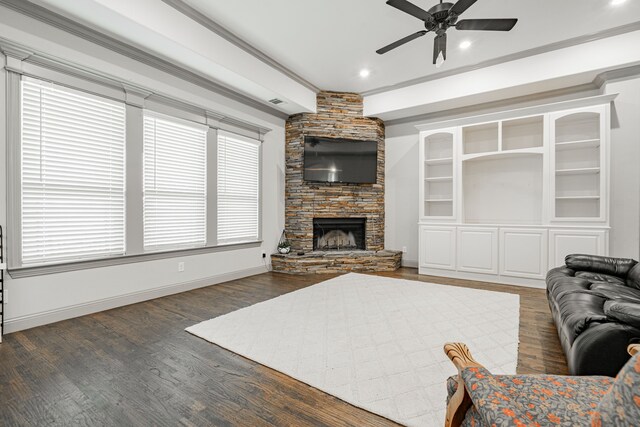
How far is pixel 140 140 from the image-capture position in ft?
11.7

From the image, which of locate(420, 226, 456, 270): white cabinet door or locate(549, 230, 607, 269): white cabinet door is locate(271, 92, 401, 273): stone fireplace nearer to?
locate(420, 226, 456, 270): white cabinet door

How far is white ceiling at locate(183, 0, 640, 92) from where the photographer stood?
3.28 metres

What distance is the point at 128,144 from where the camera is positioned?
3.46 metres

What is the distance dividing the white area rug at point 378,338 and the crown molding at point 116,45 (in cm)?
311

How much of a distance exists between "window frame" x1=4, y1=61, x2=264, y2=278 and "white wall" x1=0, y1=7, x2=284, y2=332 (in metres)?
0.06

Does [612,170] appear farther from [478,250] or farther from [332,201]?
[332,201]

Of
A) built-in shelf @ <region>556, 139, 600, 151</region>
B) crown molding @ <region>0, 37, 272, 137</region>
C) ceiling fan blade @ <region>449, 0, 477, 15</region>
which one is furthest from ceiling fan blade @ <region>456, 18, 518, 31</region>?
crown molding @ <region>0, 37, 272, 137</region>

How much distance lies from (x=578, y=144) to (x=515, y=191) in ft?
3.41

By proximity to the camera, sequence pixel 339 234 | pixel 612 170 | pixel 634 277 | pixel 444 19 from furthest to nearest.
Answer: pixel 339 234, pixel 612 170, pixel 444 19, pixel 634 277

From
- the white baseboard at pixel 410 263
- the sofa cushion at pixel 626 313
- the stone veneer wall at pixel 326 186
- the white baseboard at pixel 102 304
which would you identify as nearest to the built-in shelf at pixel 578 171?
the white baseboard at pixel 410 263

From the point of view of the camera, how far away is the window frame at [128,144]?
2.62 meters

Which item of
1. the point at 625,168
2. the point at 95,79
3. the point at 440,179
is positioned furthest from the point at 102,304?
the point at 625,168

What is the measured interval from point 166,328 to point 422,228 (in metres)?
4.17

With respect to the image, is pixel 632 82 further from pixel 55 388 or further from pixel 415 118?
pixel 55 388
